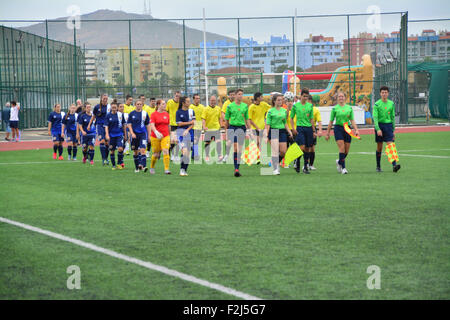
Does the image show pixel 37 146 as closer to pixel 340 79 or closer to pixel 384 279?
pixel 340 79

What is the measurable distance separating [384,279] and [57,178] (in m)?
10.7

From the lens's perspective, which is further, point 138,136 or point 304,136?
point 138,136

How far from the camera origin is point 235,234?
7.89m

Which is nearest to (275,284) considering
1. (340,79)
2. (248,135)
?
(248,135)

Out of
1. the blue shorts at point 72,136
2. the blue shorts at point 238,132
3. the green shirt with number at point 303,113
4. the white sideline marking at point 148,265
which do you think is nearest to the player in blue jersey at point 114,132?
the blue shorts at point 238,132

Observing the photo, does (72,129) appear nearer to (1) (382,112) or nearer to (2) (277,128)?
(2) (277,128)

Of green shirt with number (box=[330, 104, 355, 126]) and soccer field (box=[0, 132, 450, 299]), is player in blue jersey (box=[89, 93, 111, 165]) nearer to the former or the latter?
soccer field (box=[0, 132, 450, 299])

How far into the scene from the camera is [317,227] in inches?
324

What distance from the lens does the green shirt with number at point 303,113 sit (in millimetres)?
15391

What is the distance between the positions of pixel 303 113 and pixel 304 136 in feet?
1.94

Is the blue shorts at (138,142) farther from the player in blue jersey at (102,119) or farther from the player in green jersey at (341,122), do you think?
the player in green jersey at (341,122)

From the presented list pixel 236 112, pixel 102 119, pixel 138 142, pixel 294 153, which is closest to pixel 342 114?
pixel 294 153

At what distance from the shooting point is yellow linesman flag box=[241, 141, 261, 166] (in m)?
18.1

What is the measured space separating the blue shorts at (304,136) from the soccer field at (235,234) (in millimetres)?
1139
